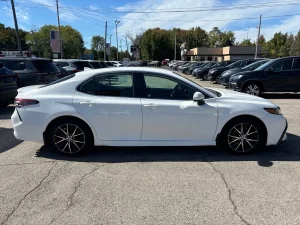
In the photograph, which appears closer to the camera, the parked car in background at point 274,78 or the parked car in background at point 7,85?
the parked car in background at point 7,85

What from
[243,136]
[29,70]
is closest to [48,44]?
[29,70]

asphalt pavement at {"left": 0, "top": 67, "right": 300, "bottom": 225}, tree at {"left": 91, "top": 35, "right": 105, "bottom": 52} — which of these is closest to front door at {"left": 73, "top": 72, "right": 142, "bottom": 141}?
asphalt pavement at {"left": 0, "top": 67, "right": 300, "bottom": 225}

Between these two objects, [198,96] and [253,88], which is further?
[253,88]

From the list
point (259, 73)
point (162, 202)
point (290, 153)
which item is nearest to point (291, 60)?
point (259, 73)

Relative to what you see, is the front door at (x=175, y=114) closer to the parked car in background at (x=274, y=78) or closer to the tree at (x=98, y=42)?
the parked car in background at (x=274, y=78)

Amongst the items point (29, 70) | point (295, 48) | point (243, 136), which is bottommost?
point (243, 136)

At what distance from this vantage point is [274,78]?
1165cm

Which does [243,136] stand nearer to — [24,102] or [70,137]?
[70,137]

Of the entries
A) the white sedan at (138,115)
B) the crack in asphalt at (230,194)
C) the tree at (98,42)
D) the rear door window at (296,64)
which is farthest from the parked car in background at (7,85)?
the tree at (98,42)

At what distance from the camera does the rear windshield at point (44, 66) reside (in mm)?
11012

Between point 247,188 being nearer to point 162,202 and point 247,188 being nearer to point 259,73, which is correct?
point 162,202

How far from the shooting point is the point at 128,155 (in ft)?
16.1

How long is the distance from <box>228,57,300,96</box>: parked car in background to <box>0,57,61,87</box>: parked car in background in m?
8.08

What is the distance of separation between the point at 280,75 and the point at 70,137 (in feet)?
32.3
